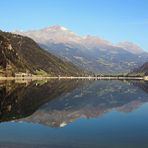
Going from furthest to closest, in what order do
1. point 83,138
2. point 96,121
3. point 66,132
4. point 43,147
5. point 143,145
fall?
point 96,121, point 66,132, point 83,138, point 143,145, point 43,147

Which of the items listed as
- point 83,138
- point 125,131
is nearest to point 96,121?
point 125,131

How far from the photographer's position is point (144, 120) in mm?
78938

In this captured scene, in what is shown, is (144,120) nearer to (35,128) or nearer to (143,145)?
(35,128)

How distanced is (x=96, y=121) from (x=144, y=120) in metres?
9.48

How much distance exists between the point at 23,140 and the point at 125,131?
58.8 feet

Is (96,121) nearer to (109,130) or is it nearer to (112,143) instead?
(109,130)

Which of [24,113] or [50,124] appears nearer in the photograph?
[50,124]

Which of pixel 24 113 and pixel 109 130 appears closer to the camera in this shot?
pixel 109 130

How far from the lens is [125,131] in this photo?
2457 inches

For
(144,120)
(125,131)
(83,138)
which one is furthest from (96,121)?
(83,138)

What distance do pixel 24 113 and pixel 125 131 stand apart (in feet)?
97.8

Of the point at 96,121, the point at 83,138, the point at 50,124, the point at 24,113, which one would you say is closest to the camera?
the point at 83,138

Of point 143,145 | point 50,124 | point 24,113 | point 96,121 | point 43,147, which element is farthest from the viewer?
point 24,113

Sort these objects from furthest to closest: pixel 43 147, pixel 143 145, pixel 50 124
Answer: pixel 50 124 < pixel 143 145 < pixel 43 147
